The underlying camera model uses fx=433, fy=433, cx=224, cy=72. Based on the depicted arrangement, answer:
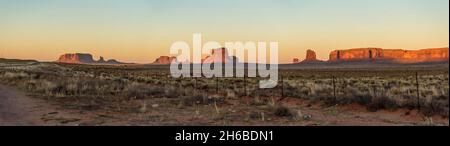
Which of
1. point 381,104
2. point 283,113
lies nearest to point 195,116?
point 283,113

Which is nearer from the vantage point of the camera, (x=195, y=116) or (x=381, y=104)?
(x=195, y=116)

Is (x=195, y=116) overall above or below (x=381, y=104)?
below

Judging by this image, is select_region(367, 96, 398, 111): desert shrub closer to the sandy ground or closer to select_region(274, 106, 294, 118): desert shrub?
the sandy ground

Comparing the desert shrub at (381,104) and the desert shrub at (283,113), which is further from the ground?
the desert shrub at (381,104)

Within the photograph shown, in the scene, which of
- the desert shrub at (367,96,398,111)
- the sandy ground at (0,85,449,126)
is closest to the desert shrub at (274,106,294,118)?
the sandy ground at (0,85,449,126)

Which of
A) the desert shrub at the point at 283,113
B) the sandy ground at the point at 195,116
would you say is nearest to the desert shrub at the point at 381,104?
the sandy ground at the point at 195,116

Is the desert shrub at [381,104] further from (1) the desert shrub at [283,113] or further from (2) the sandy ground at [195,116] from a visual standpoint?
(1) the desert shrub at [283,113]

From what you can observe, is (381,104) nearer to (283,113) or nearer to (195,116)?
(283,113)

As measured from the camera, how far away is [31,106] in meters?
17.8

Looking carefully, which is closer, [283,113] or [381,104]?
[283,113]

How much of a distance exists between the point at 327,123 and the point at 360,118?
1829 mm

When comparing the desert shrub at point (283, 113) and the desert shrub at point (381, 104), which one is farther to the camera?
the desert shrub at point (381, 104)
